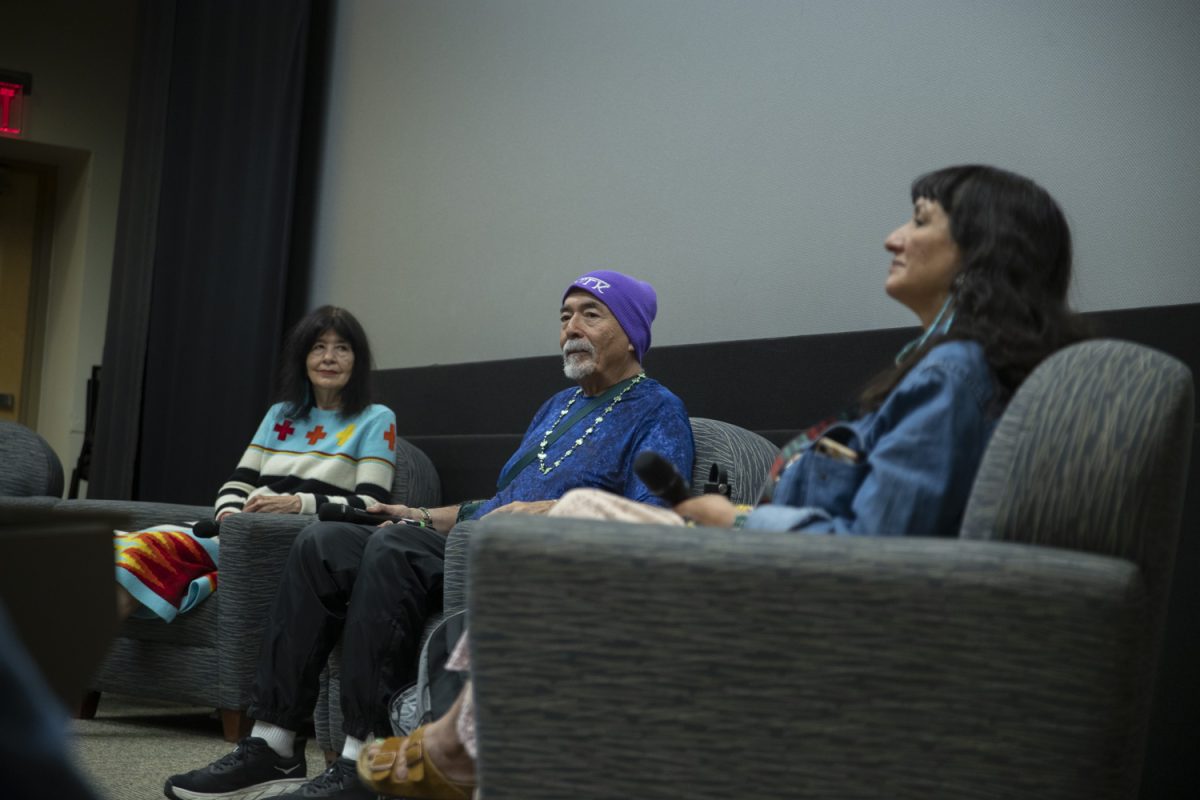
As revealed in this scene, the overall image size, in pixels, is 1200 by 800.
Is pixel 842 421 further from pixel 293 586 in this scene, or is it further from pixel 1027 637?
pixel 293 586

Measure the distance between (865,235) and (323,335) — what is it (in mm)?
1491

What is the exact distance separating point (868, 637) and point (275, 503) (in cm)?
216

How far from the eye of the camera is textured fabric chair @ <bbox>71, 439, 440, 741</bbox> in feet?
9.35

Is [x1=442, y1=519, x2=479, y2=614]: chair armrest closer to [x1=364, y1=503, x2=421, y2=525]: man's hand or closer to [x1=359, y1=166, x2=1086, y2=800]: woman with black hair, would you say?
[x1=359, y1=166, x2=1086, y2=800]: woman with black hair

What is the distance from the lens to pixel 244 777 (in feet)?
7.69

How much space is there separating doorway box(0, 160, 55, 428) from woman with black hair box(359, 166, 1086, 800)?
6.02m

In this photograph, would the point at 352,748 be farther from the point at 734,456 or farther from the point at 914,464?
the point at 914,464

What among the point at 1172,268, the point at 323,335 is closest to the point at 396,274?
the point at 323,335

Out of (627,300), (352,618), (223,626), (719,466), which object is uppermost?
(627,300)

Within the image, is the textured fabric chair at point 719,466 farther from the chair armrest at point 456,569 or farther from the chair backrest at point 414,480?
the chair backrest at point 414,480

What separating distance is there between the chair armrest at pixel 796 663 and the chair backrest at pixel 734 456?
3.86ft

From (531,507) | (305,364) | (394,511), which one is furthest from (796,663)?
(305,364)

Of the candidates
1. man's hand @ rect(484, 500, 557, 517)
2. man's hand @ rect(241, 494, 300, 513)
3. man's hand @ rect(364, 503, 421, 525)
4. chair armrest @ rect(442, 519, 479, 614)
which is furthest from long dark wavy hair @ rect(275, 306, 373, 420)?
chair armrest @ rect(442, 519, 479, 614)

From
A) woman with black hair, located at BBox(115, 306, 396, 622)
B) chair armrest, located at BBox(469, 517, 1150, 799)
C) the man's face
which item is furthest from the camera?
woman with black hair, located at BBox(115, 306, 396, 622)
